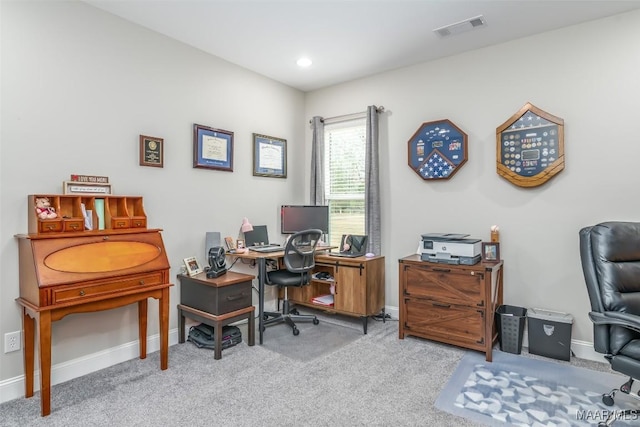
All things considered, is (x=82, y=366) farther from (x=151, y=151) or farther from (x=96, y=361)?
(x=151, y=151)

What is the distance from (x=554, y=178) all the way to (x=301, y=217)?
8.14 feet

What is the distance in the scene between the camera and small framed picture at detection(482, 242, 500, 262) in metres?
3.25

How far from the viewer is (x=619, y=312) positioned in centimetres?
201

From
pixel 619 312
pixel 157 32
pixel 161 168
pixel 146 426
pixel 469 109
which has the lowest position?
pixel 146 426

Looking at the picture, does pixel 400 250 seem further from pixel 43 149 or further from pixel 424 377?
pixel 43 149

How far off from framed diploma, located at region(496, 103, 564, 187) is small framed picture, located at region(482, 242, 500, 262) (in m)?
0.59

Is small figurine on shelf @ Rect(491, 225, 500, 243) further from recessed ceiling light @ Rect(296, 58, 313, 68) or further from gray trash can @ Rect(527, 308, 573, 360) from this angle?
recessed ceiling light @ Rect(296, 58, 313, 68)

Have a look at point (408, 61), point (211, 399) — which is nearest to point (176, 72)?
point (408, 61)

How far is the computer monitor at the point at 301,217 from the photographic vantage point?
4152 mm

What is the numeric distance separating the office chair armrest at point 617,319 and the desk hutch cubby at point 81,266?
278 centimetres

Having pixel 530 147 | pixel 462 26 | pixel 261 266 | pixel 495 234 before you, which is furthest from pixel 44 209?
pixel 530 147

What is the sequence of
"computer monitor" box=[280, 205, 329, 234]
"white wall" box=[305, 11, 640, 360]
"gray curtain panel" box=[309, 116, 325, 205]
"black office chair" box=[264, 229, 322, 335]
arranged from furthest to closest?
"gray curtain panel" box=[309, 116, 325, 205]
"computer monitor" box=[280, 205, 329, 234]
"black office chair" box=[264, 229, 322, 335]
"white wall" box=[305, 11, 640, 360]

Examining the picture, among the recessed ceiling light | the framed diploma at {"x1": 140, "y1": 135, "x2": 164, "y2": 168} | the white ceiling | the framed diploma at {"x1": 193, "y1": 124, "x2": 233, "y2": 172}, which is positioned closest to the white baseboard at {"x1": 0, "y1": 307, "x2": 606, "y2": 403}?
the framed diploma at {"x1": 140, "y1": 135, "x2": 164, "y2": 168}

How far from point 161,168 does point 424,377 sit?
8.98 ft
